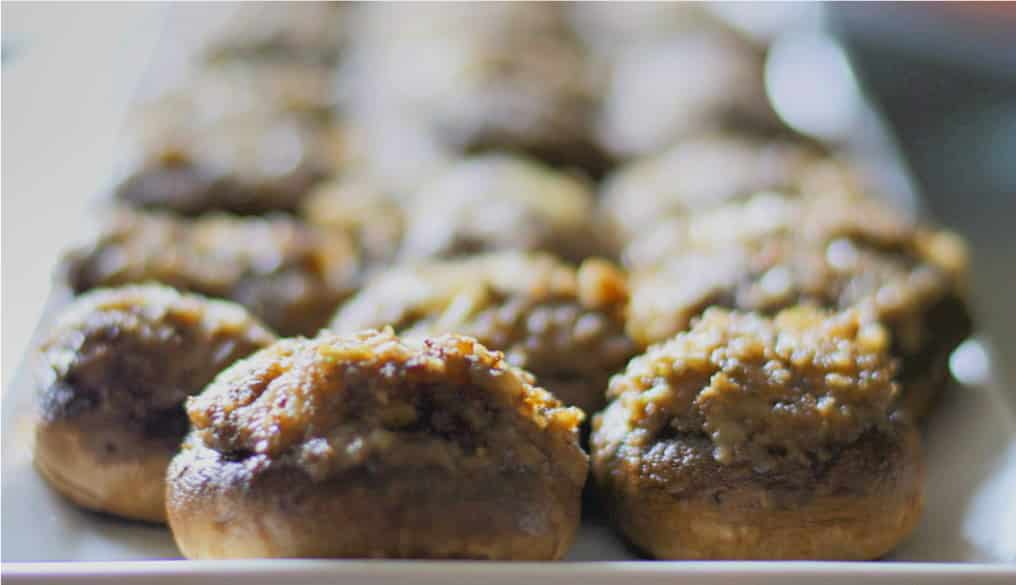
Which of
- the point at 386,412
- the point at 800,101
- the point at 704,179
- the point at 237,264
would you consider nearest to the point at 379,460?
the point at 386,412

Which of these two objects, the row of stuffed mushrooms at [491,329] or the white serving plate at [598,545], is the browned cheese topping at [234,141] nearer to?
the row of stuffed mushrooms at [491,329]

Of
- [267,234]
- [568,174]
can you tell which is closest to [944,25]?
[568,174]

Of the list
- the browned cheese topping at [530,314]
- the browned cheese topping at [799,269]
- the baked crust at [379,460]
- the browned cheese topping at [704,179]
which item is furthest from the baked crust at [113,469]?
the browned cheese topping at [704,179]

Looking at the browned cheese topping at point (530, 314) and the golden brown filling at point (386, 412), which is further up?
the golden brown filling at point (386, 412)

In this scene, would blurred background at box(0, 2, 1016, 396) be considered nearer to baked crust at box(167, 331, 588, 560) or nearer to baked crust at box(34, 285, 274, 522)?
baked crust at box(34, 285, 274, 522)

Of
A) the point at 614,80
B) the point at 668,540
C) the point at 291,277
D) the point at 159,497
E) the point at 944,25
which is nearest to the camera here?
the point at 668,540

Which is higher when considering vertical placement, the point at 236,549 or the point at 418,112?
the point at 236,549

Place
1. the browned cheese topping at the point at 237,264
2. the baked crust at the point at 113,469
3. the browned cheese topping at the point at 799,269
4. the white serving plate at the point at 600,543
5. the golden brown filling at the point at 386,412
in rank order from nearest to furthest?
the white serving plate at the point at 600,543 → the golden brown filling at the point at 386,412 → the baked crust at the point at 113,469 → the browned cheese topping at the point at 799,269 → the browned cheese topping at the point at 237,264

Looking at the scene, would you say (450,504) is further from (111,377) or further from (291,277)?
(291,277)
